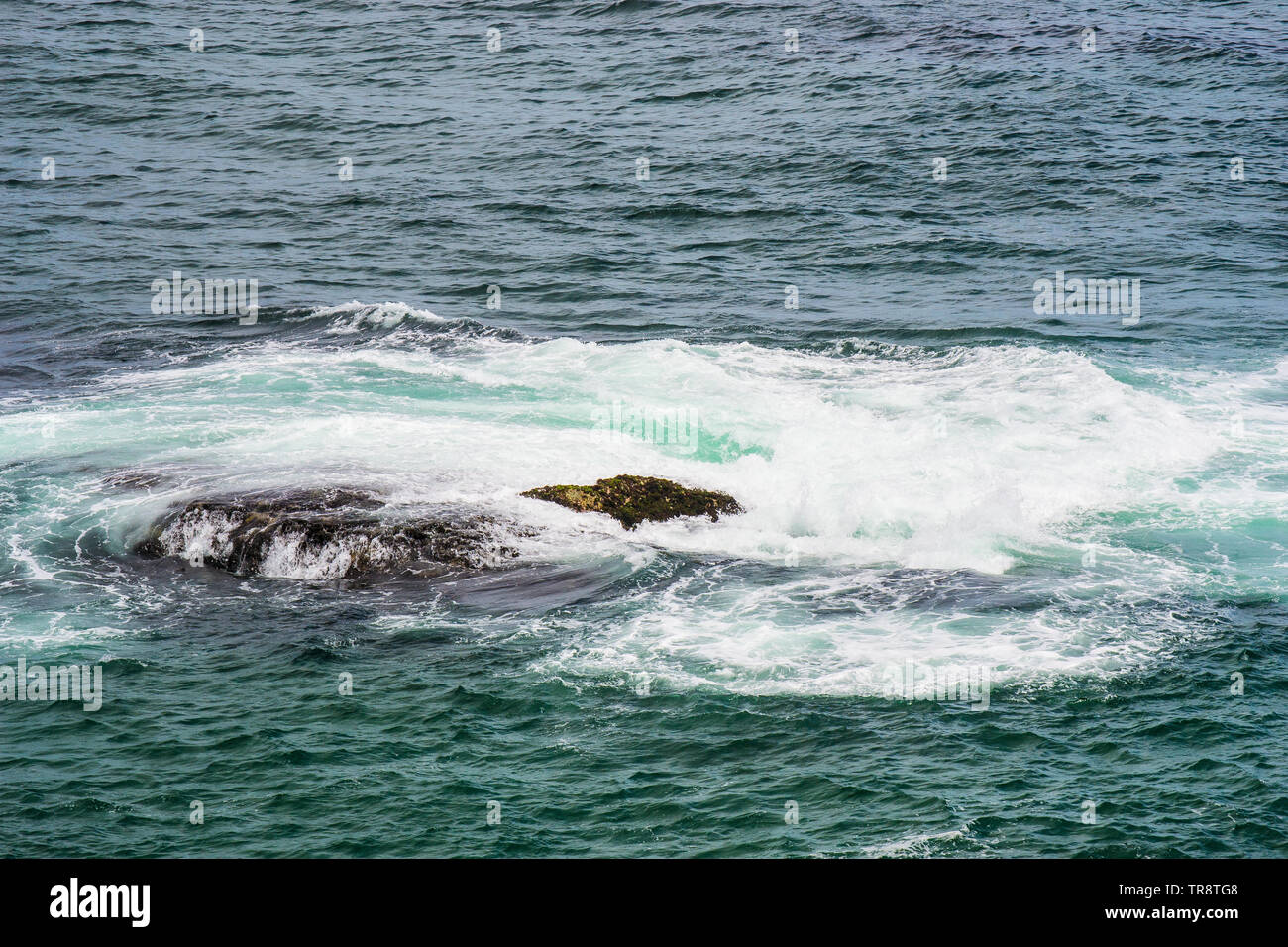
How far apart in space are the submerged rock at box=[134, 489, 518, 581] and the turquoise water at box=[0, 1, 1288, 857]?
27cm

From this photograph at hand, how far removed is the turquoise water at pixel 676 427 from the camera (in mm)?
12812

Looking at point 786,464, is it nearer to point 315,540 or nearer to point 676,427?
point 676,427

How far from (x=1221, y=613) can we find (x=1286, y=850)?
5.30m

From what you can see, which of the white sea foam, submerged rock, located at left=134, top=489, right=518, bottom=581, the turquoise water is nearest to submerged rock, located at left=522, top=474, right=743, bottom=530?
the white sea foam

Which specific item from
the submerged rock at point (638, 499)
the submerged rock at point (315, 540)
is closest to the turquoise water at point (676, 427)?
the submerged rock at point (315, 540)

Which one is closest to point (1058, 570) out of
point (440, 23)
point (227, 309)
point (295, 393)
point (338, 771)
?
point (338, 771)

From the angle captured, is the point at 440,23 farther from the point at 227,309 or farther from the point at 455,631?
the point at 455,631

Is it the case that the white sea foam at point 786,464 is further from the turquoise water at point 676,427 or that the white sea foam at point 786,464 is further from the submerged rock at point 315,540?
the submerged rock at point 315,540

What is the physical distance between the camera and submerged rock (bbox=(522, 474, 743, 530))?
19172mm

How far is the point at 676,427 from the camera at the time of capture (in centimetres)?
2333

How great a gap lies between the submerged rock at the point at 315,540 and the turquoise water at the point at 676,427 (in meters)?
0.27

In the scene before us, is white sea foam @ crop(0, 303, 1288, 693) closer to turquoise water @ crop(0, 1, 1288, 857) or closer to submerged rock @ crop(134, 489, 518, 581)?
turquoise water @ crop(0, 1, 1288, 857)

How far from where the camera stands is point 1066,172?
3659 centimetres

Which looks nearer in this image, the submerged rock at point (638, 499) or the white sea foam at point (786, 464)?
the white sea foam at point (786, 464)
